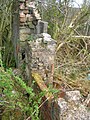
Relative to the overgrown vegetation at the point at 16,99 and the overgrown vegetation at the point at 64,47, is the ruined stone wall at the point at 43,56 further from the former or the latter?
the overgrown vegetation at the point at 16,99

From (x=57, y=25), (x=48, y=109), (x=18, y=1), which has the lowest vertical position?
(x=48, y=109)

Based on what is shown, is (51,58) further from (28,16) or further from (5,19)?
(5,19)

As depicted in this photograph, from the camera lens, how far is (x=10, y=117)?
4.17m

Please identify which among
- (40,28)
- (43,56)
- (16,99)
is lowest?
(16,99)

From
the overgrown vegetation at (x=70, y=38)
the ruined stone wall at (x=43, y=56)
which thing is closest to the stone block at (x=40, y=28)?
the ruined stone wall at (x=43, y=56)

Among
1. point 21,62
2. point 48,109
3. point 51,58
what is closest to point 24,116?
point 48,109

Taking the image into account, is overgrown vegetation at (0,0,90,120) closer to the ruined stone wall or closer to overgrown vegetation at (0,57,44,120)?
overgrown vegetation at (0,57,44,120)

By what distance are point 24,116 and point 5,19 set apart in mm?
4184

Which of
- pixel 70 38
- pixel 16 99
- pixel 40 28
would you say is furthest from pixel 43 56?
pixel 70 38

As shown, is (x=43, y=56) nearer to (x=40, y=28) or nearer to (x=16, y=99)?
(x=40, y=28)

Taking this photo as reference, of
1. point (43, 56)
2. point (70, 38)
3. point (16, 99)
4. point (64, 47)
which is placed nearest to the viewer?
point (16, 99)

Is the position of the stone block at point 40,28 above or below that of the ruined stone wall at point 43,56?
above

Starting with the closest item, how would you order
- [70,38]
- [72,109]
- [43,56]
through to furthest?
[72,109] → [43,56] → [70,38]

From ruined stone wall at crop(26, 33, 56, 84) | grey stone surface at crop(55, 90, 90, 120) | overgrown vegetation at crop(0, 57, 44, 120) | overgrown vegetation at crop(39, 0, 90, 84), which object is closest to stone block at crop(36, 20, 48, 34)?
ruined stone wall at crop(26, 33, 56, 84)
